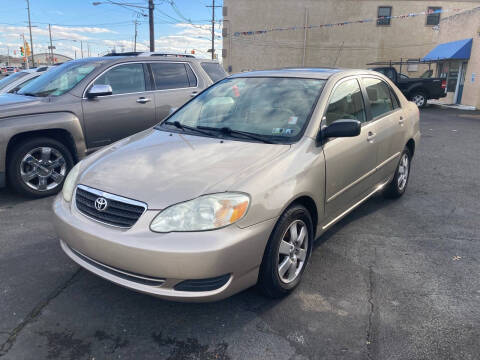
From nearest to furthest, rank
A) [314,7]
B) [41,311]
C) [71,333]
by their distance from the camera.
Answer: [71,333]
[41,311]
[314,7]

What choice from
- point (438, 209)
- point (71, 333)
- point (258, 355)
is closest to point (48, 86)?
point (71, 333)

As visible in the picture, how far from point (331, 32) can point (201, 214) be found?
34688 millimetres

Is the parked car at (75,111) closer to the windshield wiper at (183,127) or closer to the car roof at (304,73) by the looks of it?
the windshield wiper at (183,127)

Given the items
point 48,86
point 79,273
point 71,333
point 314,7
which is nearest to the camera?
point 71,333

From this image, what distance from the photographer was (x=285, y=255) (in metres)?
2.85

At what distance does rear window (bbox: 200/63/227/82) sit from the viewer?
6997 mm

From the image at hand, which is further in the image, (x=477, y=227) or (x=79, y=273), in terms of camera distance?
(x=477, y=227)

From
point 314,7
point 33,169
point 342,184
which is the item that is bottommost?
point 33,169

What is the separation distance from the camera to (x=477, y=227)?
433 centimetres

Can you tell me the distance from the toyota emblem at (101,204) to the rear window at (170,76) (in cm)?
393

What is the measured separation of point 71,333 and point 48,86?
4130 mm

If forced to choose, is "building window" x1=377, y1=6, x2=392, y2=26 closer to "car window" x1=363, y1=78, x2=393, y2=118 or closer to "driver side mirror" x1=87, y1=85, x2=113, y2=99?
"car window" x1=363, y1=78, x2=393, y2=118

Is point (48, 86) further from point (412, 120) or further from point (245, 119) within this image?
point (412, 120)

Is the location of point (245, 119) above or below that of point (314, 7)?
below
